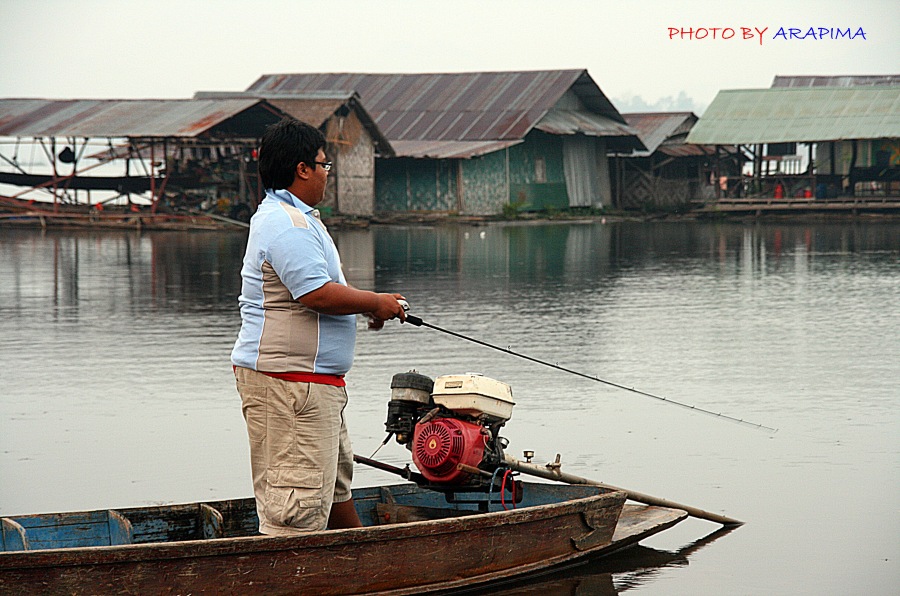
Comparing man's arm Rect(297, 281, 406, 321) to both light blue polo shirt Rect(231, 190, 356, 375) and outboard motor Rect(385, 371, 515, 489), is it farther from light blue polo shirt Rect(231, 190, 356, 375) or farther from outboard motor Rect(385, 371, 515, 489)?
outboard motor Rect(385, 371, 515, 489)

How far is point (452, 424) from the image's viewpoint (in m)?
5.68

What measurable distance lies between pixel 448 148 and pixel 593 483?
32.3m

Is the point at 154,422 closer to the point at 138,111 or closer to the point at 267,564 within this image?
the point at 267,564

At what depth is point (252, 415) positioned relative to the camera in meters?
4.80

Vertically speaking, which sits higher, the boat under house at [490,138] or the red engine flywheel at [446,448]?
the boat under house at [490,138]

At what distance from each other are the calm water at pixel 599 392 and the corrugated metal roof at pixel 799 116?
Result: 64.7 ft

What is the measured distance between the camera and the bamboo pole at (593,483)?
584 cm

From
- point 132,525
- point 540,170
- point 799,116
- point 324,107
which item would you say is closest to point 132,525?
point 132,525

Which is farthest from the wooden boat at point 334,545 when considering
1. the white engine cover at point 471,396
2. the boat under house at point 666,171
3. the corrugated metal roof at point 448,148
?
the boat under house at point 666,171

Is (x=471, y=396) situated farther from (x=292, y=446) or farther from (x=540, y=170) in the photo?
(x=540, y=170)

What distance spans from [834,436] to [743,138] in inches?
1304

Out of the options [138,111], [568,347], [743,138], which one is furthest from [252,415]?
[743,138]

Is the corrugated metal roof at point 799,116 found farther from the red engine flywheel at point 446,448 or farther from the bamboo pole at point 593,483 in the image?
the red engine flywheel at point 446,448

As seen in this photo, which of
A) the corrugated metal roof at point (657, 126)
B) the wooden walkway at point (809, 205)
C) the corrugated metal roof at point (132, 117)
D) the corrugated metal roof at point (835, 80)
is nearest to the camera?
the corrugated metal roof at point (132, 117)
